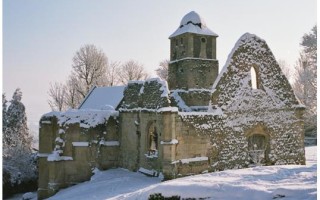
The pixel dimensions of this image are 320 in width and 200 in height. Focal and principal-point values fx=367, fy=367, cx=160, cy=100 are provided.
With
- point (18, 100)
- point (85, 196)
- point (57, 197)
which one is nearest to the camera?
point (85, 196)

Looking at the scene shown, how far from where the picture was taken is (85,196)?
57.0 feet

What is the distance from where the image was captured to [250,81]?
20578mm

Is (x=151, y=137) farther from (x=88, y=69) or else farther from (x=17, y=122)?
(x=88, y=69)

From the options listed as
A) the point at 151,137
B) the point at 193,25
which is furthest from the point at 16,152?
the point at 193,25

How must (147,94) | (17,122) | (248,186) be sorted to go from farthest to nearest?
(17,122) → (147,94) → (248,186)

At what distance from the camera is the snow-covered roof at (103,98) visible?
28688mm

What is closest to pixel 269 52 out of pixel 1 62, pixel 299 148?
pixel 299 148

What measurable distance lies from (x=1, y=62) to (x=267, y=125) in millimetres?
16304

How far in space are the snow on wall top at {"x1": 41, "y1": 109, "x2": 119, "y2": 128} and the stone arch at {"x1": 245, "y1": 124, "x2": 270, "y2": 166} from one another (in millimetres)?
8549

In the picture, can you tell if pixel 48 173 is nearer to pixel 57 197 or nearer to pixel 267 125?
pixel 57 197

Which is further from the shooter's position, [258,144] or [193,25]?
[193,25]

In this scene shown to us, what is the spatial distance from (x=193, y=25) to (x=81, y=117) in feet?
40.3

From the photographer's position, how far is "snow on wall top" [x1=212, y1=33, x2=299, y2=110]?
19.9 metres

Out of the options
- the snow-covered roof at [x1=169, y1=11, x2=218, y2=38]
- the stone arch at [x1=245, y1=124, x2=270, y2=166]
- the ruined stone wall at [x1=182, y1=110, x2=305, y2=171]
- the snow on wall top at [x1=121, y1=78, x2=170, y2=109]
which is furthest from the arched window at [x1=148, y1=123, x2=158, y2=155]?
the snow-covered roof at [x1=169, y1=11, x2=218, y2=38]
